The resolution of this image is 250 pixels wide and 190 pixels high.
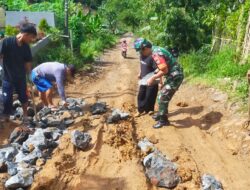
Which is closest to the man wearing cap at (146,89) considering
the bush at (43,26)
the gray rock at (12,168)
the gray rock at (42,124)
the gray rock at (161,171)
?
the gray rock at (42,124)

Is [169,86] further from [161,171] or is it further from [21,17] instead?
[21,17]

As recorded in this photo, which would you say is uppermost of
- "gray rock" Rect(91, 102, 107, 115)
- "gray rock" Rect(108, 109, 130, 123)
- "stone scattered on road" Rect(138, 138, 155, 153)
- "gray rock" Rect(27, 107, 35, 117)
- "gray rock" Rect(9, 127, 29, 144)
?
"gray rock" Rect(9, 127, 29, 144)

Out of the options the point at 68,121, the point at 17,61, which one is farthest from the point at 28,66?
the point at 68,121

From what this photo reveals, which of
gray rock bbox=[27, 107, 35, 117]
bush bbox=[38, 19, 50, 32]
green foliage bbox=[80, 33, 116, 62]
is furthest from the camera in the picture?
green foliage bbox=[80, 33, 116, 62]

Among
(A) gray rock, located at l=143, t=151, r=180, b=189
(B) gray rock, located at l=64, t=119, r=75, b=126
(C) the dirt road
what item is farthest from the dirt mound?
(B) gray rock, located at l=64, t=119, r=75, b=126

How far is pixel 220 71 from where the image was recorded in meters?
10.2

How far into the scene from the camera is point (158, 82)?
26.1 ft

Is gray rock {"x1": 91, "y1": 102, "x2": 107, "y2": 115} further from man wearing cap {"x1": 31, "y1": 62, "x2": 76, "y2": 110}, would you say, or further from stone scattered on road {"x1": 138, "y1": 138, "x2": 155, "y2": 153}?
stone scattered on road {"x1": 138, "y1": 138, "x2": 155, "y2": 153}

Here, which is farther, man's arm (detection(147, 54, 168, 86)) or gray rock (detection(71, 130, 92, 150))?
man's arm (detection(147, 54, 168, 86))

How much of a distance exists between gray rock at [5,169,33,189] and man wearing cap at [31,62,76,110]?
7.22ft

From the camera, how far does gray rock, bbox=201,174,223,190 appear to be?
5094 millimetres

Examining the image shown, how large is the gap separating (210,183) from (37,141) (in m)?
2.59

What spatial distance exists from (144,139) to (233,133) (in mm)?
1631

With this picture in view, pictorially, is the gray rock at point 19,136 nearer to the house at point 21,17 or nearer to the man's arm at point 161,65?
the man's arm at point 161,65
